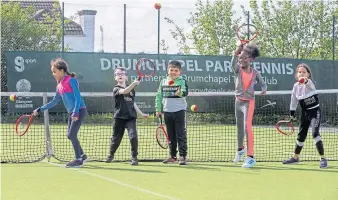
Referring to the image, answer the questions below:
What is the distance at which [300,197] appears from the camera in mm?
6953

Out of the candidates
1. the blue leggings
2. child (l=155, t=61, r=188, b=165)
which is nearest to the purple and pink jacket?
the blue leggings

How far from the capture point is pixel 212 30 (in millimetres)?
26312

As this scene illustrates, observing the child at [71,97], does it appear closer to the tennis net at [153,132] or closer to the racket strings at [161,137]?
the tennis net at [153,132]

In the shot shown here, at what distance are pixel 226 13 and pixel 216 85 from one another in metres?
5.26

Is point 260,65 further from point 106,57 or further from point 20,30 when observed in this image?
point 20,30

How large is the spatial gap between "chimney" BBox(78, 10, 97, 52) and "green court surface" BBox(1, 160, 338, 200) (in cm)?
1170

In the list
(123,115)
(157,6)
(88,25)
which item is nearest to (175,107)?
(123,115)

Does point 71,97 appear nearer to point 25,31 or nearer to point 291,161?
point 291,161

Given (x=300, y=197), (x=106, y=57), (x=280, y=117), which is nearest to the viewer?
(x=300, y=197)

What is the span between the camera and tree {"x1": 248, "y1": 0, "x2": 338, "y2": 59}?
2578 cm

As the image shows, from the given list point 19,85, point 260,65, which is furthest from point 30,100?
point 260,65

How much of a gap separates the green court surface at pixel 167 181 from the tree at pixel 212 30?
615 inches

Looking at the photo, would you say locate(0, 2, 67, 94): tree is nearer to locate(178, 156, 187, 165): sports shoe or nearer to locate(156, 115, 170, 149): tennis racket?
locate(156, 115, 170, 149): tennis racket

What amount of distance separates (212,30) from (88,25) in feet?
20.0
